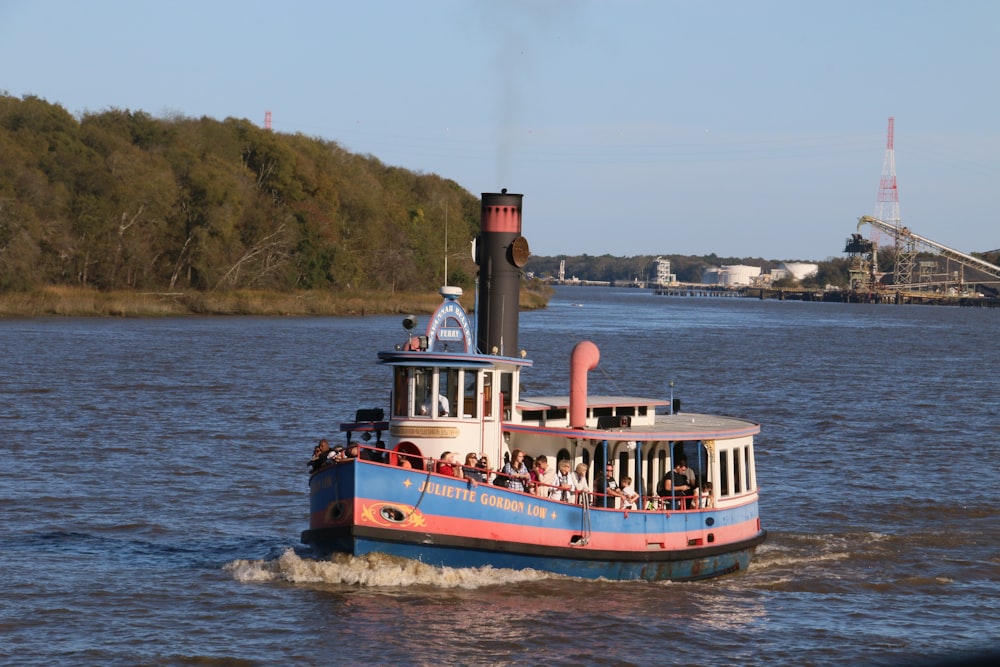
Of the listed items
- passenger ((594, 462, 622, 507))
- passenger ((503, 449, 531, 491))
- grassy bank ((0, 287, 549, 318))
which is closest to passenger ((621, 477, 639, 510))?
passenger ((594, 462, 622, 507))

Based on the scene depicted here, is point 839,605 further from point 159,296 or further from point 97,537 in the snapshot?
point 159,296

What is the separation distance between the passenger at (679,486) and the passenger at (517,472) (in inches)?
108

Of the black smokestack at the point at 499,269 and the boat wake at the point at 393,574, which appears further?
the black smokestack at the point at 499,269

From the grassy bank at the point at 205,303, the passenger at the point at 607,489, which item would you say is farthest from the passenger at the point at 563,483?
the grassy bank at the point at 205,303

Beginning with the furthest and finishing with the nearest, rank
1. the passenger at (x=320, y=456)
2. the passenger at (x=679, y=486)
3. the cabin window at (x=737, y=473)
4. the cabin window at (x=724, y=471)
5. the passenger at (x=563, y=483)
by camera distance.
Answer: the cabin window at (x=737, y=473) < the cabin window at (x=724, y=471) < the passenger at (x=679, y=486) < the passenger at (x=563, y=483) < the passenger at (x=320, y=456)

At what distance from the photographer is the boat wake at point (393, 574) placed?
23.2 meters

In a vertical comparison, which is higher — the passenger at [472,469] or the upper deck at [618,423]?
the upper deck at [618,423]

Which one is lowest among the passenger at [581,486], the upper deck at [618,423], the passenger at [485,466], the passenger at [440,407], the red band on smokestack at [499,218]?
the passenger at [581,486]

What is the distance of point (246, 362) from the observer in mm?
72500

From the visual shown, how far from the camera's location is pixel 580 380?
25.1 metres

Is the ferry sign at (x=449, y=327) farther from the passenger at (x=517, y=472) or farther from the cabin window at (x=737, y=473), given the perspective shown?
the cabin window at (x=737, y=473)

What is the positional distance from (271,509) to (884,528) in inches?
554

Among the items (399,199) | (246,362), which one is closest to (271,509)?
(246,362)

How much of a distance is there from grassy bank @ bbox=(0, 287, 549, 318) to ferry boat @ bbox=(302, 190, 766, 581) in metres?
86.2
